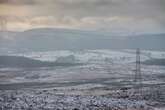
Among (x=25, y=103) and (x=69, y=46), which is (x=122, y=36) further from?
(x=25, y=103)

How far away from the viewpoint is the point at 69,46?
76062mm

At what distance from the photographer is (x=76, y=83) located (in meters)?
35.3

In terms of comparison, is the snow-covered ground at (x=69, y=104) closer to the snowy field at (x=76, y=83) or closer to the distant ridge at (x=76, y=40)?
the snowy field at (x=76, y=83)

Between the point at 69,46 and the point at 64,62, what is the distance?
784 inches

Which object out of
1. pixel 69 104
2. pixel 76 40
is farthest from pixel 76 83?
pixel 76 40

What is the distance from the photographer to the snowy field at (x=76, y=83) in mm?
20625

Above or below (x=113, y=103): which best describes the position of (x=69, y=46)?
above

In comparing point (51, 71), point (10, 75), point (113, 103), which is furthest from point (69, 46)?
point (113, 103)

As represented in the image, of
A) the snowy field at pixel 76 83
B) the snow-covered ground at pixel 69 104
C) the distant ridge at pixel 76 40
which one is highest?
the distant ridge at pixel 76 40

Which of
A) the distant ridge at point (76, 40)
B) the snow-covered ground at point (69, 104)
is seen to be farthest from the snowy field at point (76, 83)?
the distant ridge at point (76, 40)

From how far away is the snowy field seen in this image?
20.6 metres

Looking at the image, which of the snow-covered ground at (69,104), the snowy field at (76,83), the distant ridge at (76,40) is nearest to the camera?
the snow-covered ground at (69,104)

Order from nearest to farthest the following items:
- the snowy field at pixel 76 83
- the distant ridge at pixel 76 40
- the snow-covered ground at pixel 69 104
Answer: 1. the snow-covered ground at pixel 69 104
2. the snowy field at pixel 76 83
3. the distant ridge at pixel 76 40

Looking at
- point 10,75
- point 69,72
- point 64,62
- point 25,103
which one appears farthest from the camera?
point 64,62
